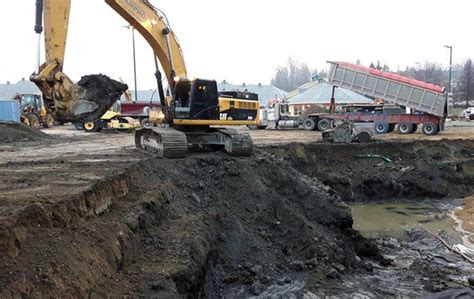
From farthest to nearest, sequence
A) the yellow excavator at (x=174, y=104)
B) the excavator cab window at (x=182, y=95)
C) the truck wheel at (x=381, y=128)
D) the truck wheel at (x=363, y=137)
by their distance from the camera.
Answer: the truck wheel at (x=381, y=128)
the truck wheel at (x=363, y=137)
the excavator cab window at (x=182, y=95)
the yellow excavator at (x=174, y=104)

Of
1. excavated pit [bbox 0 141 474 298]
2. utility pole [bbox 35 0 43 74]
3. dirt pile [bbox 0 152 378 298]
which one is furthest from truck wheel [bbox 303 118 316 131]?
utility pole [bbox 35 0 43 74]

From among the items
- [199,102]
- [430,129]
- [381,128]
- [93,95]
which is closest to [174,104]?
[199,102]

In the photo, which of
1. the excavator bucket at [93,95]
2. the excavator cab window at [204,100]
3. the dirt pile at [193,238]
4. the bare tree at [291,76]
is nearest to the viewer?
the dirt pile at [193,238]

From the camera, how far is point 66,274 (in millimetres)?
4273

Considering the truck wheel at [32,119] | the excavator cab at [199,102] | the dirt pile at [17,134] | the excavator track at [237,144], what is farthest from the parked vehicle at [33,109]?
the excavator track at [237,144]

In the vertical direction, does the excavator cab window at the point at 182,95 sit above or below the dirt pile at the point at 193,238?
above

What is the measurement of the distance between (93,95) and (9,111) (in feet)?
70.9

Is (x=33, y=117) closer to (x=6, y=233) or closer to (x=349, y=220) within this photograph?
(x=349, y=220)

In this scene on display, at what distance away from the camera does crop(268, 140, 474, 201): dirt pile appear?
16.9m

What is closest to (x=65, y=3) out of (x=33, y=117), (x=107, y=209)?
(x=107, y=209)

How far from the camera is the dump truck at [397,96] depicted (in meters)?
24.9

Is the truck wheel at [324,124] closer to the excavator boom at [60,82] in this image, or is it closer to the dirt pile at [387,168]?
the dirt pile at [387,168]

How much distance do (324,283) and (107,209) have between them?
403 cm

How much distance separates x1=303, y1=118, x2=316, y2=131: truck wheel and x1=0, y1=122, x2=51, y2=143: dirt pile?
51.7 ft
